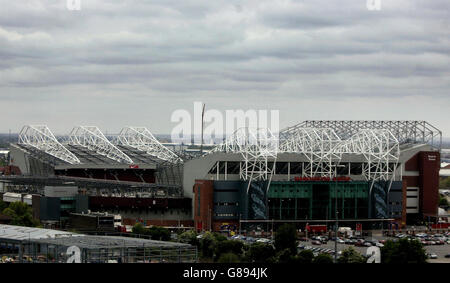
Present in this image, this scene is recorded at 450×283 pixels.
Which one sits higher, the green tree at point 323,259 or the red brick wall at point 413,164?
the red brick wall at point 413,164

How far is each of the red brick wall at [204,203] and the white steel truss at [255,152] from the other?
2.57m

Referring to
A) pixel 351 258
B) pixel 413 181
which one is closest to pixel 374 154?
pixel 413 181

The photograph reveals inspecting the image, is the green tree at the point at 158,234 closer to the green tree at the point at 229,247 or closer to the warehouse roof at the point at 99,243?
the green tree at the point at 229,247


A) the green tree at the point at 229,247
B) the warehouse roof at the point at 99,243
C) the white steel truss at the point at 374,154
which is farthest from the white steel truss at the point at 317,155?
the warehouse roof at the point at 99,243

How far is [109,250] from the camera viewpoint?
3219 centimetres

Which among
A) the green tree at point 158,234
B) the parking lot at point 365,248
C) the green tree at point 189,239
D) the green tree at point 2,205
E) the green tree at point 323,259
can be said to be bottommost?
the parking lot at point 365,248

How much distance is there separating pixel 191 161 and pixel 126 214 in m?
6.75

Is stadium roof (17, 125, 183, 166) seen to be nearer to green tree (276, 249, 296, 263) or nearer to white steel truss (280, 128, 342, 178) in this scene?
white steel truss (280, 128, 342, 178)

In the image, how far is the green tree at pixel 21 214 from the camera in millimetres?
62794

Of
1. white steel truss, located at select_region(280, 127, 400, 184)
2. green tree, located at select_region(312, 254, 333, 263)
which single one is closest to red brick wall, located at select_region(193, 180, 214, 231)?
white steel truss, located at select_region(280, 127, 400, 184)

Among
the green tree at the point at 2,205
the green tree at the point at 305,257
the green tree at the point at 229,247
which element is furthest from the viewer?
the green tree at the point at 2,205

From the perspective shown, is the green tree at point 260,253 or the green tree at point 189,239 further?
the green tree at point 189,239
